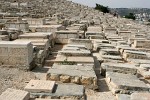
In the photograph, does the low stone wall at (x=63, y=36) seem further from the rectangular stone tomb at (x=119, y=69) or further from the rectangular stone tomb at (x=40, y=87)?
the rectangular stone tomb at (x=40, y=87)

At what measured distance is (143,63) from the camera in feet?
29.8

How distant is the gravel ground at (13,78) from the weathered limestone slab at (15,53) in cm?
21

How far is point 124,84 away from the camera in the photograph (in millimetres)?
6340

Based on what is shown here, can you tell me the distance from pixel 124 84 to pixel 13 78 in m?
2.38

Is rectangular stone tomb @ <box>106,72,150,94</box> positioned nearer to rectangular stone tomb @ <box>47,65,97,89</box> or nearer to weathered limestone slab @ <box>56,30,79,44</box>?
rectangular stone tomb @ <box>47,65,97,89</box>

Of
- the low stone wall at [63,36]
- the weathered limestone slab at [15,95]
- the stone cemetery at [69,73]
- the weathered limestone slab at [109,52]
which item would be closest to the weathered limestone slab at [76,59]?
the stone cemetery at [69,73]

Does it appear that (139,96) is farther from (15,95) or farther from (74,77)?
(15,95)

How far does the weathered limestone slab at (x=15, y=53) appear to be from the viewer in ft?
24.7

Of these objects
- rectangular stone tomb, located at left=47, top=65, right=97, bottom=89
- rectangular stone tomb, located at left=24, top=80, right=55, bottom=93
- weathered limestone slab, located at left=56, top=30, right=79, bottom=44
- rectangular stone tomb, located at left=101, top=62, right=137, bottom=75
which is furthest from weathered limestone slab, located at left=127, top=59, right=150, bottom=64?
rectangular stone tomb, located at left=24, top=80, right=55, bottom=93

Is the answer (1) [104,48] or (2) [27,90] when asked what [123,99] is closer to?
(2) [27,90]

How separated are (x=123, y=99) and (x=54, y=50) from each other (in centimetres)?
550

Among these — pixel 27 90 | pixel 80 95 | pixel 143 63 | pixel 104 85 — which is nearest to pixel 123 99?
pixel 80 95

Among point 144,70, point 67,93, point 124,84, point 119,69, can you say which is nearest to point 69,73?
point 67,93

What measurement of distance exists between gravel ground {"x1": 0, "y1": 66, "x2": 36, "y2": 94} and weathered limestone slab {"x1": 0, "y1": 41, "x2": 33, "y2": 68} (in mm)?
207
